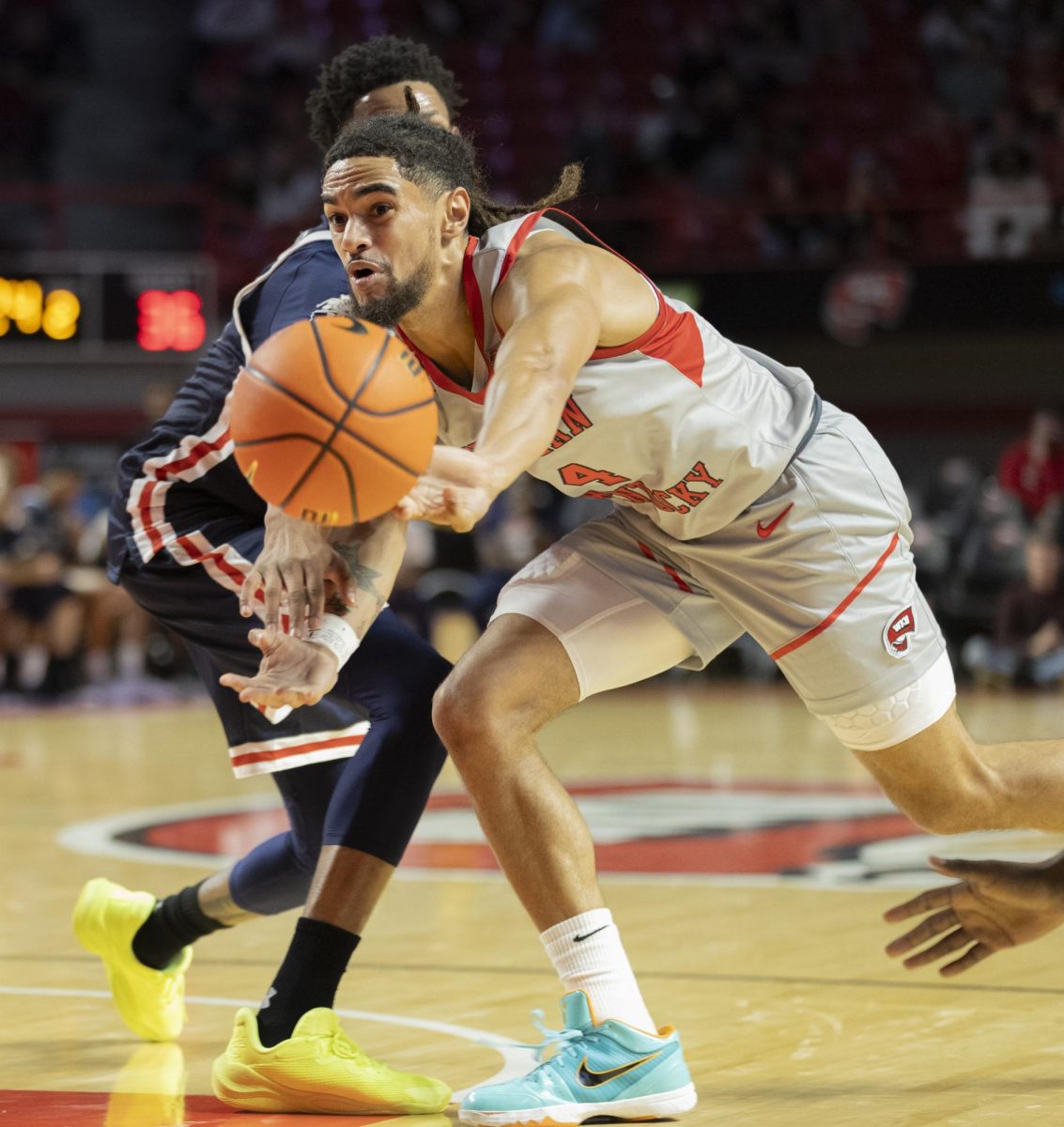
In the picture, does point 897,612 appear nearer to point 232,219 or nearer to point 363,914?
point 363,914

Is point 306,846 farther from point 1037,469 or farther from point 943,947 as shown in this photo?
point 1037,469

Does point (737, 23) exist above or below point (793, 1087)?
above

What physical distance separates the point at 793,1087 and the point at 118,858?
11.8 feet

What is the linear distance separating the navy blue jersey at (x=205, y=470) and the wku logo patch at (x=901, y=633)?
141 cm

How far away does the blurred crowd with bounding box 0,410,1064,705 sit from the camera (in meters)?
13.9

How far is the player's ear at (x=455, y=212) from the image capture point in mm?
3523

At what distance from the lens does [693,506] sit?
146 inches

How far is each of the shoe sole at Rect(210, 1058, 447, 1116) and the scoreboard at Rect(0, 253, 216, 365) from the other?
13.1 metres

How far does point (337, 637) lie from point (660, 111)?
15.8m

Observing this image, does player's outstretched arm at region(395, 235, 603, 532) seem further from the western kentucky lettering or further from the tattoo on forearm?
the tattoo on forearm

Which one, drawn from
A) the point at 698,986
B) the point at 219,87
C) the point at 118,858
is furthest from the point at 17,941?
the point at 219,87

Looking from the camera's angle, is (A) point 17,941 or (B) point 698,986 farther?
(A) point 17,941

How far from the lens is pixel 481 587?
1495cm

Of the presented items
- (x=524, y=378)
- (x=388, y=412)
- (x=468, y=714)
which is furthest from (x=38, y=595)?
(x=388, y=412)
